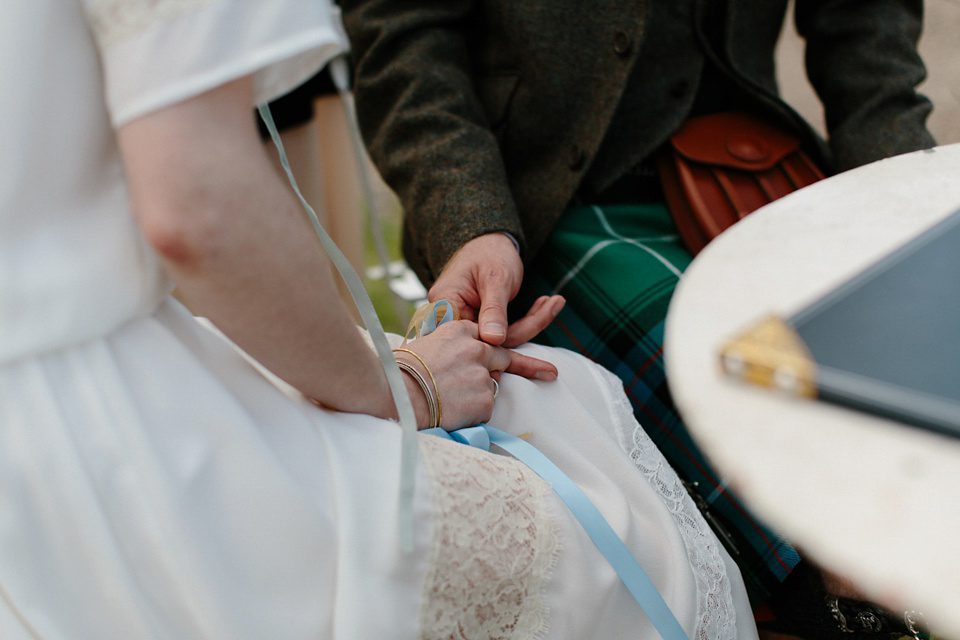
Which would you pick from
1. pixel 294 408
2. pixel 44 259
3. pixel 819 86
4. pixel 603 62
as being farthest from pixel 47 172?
pixel 819 86

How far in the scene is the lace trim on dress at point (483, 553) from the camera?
1.77ft

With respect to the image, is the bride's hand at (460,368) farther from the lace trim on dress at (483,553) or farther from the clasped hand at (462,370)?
the lace trim on dress at (483,553)

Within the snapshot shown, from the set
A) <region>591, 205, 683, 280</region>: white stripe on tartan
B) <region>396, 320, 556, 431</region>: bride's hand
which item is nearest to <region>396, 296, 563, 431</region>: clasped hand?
<region>396, 320, 556, 431</region>: bride's hand

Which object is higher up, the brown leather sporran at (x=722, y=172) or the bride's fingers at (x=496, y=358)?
the brown leather sporran at (x=722, y=172)

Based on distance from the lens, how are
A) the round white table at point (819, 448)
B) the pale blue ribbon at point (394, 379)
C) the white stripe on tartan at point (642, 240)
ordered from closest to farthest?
1. the round white table at point (819, 448)
2. the pale blue ribbon at point (394, 379)
3. the white stripe on tartan at point (642, 240)

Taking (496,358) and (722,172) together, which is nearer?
(496,358)

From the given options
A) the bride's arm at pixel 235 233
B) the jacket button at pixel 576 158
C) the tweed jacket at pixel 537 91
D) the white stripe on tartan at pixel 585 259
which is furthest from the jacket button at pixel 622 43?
the bride's arm at pixel 235 233

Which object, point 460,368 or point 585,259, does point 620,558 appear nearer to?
point 460,368

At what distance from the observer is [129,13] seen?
43 cm

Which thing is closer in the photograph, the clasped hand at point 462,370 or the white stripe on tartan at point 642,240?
the clasped hand at point 462,370

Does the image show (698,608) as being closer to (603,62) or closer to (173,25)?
(173,25)

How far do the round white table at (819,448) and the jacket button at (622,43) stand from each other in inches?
19.3

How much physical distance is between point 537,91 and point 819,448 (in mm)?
816

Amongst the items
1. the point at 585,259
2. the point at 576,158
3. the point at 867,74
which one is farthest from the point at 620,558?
the point at 867,74
